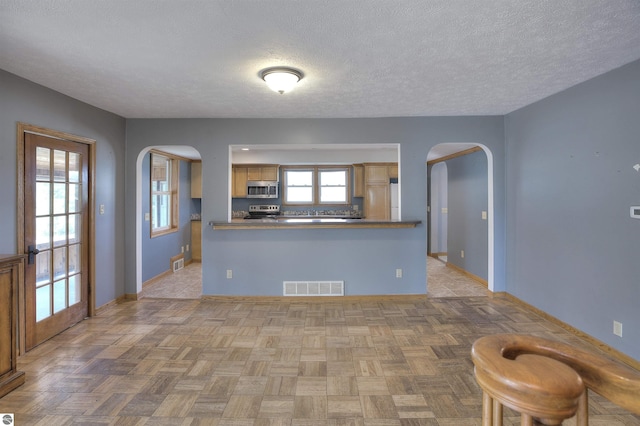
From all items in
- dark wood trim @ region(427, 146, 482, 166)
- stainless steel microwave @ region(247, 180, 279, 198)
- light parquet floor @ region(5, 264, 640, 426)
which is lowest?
light parquet floor @ region(5, 264, 640, 426)

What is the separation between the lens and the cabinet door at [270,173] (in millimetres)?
7129

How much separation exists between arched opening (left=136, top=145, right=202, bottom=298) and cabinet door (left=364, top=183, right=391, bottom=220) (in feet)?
11.8

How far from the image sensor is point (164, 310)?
13.3ft

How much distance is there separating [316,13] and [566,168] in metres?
2.99

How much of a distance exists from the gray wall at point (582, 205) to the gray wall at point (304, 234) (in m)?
0.46

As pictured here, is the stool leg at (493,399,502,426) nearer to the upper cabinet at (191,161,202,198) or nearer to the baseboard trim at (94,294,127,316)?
the baseboard trim at (94,294,127,316)

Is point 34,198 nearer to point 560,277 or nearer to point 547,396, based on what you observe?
point 547,396

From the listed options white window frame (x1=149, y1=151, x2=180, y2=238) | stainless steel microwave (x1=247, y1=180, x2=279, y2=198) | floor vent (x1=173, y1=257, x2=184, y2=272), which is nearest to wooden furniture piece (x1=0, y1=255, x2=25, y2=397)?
white window frame (x1=149, y1=151, x2=180, y2=238)

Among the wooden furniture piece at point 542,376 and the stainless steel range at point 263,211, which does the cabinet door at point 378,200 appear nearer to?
the stainless steel range at point 263,211

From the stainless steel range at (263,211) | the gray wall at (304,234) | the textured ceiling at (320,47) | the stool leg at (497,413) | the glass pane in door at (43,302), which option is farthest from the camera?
the stainless steel range at (263,211)

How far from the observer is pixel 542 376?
51cm

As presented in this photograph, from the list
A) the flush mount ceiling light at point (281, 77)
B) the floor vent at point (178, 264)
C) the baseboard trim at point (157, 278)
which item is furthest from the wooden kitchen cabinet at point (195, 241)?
the flush mount ceiling light at point (281, 77)

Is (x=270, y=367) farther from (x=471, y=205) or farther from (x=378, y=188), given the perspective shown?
(x=378, y=188)

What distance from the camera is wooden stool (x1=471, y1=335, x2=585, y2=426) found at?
0.48 metres
